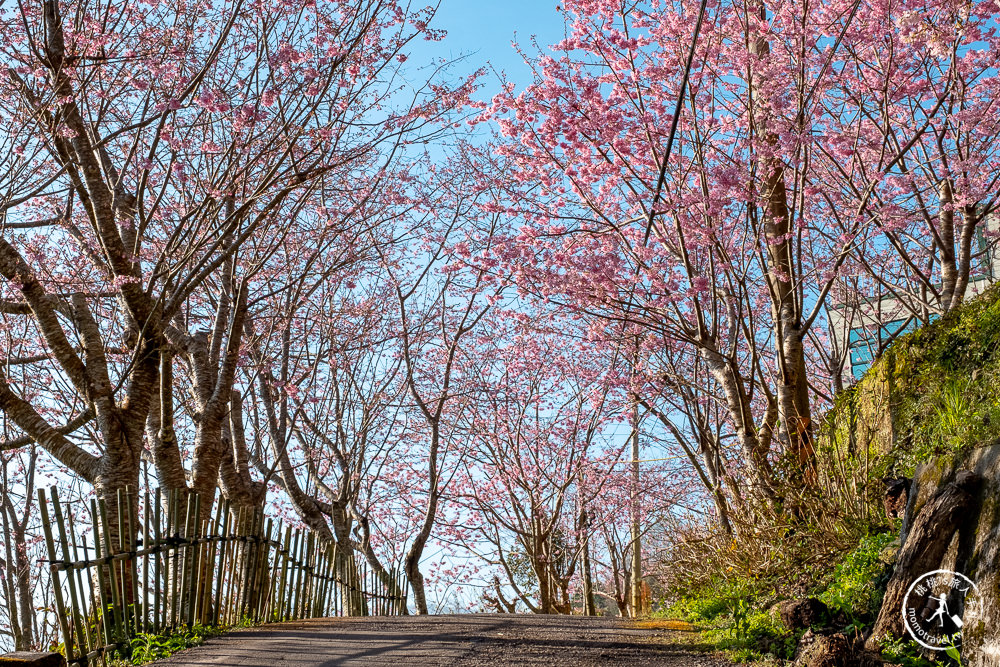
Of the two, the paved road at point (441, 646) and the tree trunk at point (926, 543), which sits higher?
the tree trunk at point (926, 543)

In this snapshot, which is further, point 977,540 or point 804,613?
point 804,613

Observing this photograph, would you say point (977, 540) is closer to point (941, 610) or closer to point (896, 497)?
point (941, 610)

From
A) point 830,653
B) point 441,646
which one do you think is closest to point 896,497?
point 830,653

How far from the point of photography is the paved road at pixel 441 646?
196 inches

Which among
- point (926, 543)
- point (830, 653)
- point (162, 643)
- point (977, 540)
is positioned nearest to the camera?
point (830, 653)

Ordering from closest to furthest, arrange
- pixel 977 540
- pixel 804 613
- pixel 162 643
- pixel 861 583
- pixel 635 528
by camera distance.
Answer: pixel 977 540
pixel 804 613
pixel 861 583
pixel 162 643
pixel 635 528

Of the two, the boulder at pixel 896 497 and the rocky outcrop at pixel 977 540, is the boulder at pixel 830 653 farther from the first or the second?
the boulder at pixel 896 497

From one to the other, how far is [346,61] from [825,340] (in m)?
12.4

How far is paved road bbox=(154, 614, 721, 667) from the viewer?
498 cm

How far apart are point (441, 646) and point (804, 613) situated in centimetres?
253

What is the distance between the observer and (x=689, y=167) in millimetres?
7711
